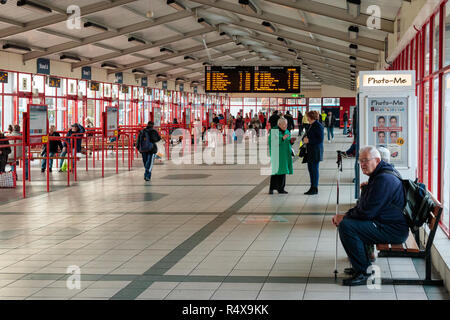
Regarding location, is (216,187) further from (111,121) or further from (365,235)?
(365,235)

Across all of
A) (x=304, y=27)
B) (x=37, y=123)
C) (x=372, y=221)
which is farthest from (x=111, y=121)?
(x=372, y=221)

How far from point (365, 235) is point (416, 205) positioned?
523 mm

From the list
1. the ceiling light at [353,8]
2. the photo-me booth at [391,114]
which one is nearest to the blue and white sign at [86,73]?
the ceiling light at [353,8]

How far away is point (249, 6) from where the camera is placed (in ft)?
61.0

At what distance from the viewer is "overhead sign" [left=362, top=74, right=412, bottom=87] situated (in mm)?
9383

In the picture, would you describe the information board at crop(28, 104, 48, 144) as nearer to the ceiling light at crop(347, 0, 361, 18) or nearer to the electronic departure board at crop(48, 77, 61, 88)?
the ceiling light at crop(347, 0, 361, 18)

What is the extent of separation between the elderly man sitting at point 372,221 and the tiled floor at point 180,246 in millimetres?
301

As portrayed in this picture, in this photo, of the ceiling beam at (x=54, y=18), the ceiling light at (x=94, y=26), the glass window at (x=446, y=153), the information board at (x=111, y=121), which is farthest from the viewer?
the ceiling light at (x=94, y=26)

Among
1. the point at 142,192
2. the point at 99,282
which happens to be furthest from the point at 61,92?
the point at 99,282

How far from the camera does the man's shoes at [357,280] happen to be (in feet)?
18.9

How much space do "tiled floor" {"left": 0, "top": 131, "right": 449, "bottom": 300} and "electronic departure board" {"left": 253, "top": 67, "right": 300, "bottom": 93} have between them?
10.7 meters

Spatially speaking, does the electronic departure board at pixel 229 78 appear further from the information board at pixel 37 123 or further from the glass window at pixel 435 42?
the glass window at pixel 435 42
